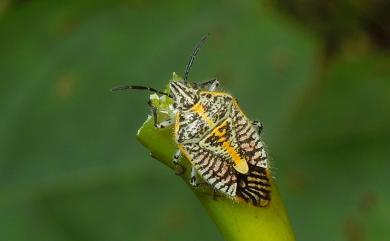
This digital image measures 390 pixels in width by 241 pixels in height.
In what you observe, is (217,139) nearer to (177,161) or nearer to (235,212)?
(177,161)

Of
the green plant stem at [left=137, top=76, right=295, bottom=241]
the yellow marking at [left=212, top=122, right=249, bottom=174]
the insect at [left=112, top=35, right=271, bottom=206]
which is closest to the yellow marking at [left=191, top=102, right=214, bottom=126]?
the insect at [left=112, top=35, right=271, bottom=206]

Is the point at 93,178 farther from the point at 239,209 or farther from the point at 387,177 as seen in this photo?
the point at 239,209

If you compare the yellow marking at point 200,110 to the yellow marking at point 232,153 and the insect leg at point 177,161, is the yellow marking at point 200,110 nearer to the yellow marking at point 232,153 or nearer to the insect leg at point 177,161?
the yellow marking at point 232,153

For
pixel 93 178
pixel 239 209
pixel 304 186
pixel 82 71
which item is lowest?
pixel 239 209

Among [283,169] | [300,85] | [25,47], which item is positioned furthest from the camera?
[25,47]

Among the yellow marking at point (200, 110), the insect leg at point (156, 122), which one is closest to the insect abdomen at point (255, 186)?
the insect leg at point (156, 122)

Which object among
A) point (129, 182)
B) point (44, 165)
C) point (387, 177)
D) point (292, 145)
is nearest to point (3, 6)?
point (44, 165)

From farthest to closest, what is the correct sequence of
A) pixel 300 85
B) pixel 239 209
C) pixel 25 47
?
pixel 25 47 → pixel 300 85 → pixel 239 209
